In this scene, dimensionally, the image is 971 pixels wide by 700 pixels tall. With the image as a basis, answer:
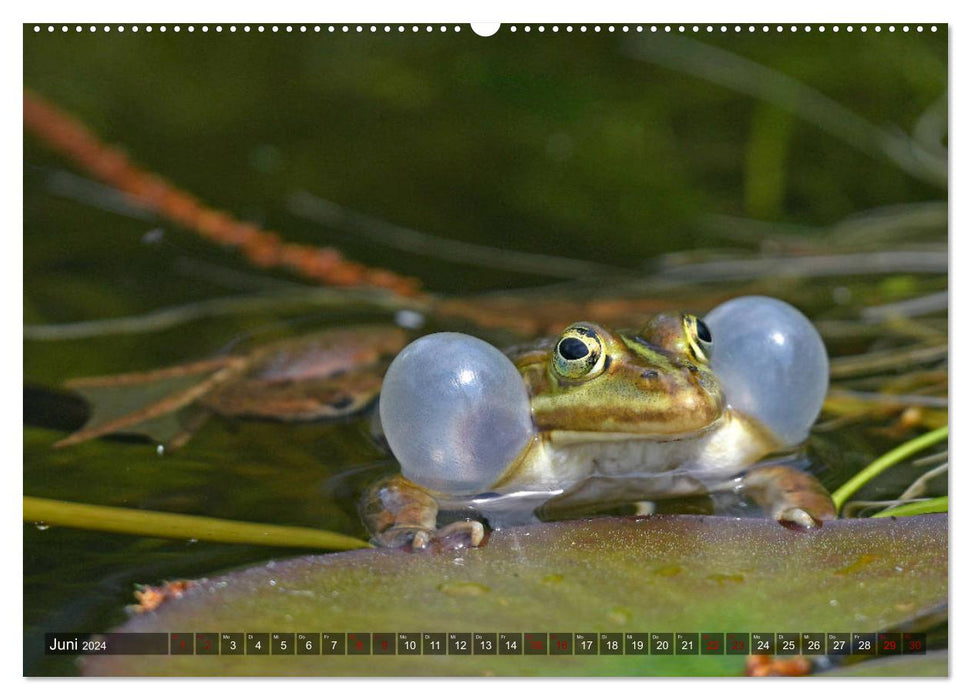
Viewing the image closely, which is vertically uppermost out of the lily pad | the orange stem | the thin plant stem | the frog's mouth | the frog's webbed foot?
the orange stem

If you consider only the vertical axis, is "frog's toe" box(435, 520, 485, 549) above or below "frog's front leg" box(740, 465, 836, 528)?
below

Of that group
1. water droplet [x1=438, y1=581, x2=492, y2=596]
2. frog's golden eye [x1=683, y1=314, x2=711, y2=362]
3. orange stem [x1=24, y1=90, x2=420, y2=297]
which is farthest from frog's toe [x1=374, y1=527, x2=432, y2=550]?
orange stem [x1=24, y1=90, x2=420, y2=297]

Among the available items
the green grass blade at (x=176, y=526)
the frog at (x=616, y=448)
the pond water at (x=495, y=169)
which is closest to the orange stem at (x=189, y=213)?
the pond water at (x=495, y=169)

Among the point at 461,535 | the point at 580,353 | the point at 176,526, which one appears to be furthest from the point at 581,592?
the point at 176,526

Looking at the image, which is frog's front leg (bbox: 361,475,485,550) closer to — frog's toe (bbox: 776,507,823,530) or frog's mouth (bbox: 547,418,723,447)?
frog's mouth (bbox: 547,418,723,447)

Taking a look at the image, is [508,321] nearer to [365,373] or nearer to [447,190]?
[365,373]

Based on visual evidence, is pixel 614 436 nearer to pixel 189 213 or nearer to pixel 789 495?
pixel 789 495

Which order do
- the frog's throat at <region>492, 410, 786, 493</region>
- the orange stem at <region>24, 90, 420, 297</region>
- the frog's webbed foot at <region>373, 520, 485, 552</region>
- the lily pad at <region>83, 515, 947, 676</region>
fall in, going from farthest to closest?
the orange stem at <region>24, 90, 420, 297</region> < the frog's throat at <region>492, 410, 786, 493</region> < the frog's webbed foot at <region>373, 520, 485, 552</region> < the lily pad at <region>83, 515, 947, 676</region>
